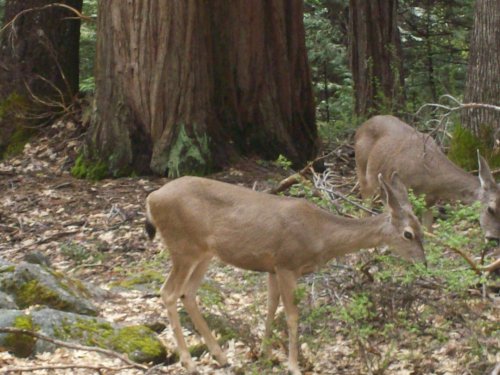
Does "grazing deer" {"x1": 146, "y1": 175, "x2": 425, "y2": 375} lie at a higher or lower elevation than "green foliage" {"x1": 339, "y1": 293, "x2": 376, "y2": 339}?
higher

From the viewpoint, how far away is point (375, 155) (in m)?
11.6

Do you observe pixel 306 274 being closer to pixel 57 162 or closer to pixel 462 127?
pixel 462 127

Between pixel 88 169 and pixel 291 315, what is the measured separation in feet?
22.0

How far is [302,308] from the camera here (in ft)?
26.6

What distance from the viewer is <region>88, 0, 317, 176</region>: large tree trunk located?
1347cm

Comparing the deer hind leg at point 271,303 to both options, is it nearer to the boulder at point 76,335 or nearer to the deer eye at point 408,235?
the boulder at point 76,335

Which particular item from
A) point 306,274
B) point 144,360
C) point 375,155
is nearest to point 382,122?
point 375,155

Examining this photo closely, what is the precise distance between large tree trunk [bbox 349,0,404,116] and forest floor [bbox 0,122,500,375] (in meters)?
5.35

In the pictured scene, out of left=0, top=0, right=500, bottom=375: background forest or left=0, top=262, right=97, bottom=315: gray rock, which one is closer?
left=0, top=0, right=500, bottom=375: background forest

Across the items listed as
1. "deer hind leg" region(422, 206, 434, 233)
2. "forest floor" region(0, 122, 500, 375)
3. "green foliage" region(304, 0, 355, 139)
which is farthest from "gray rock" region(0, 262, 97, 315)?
"green foliage" region(304, 0, 355, 139)

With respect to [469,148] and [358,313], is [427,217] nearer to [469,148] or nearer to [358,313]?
[469,148]

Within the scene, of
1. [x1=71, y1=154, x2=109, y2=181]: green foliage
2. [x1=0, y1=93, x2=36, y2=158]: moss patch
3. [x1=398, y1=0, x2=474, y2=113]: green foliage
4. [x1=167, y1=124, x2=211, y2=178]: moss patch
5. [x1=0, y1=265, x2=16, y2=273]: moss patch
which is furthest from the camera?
[x1=398, y1=0, x2=474, y2=113]: green foliage

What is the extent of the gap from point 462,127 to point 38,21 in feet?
22.4

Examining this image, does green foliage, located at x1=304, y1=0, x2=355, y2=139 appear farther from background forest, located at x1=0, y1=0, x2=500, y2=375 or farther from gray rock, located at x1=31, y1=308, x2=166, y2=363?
gray rock, located at x1=31, y1=308, x2=166, y2=363
